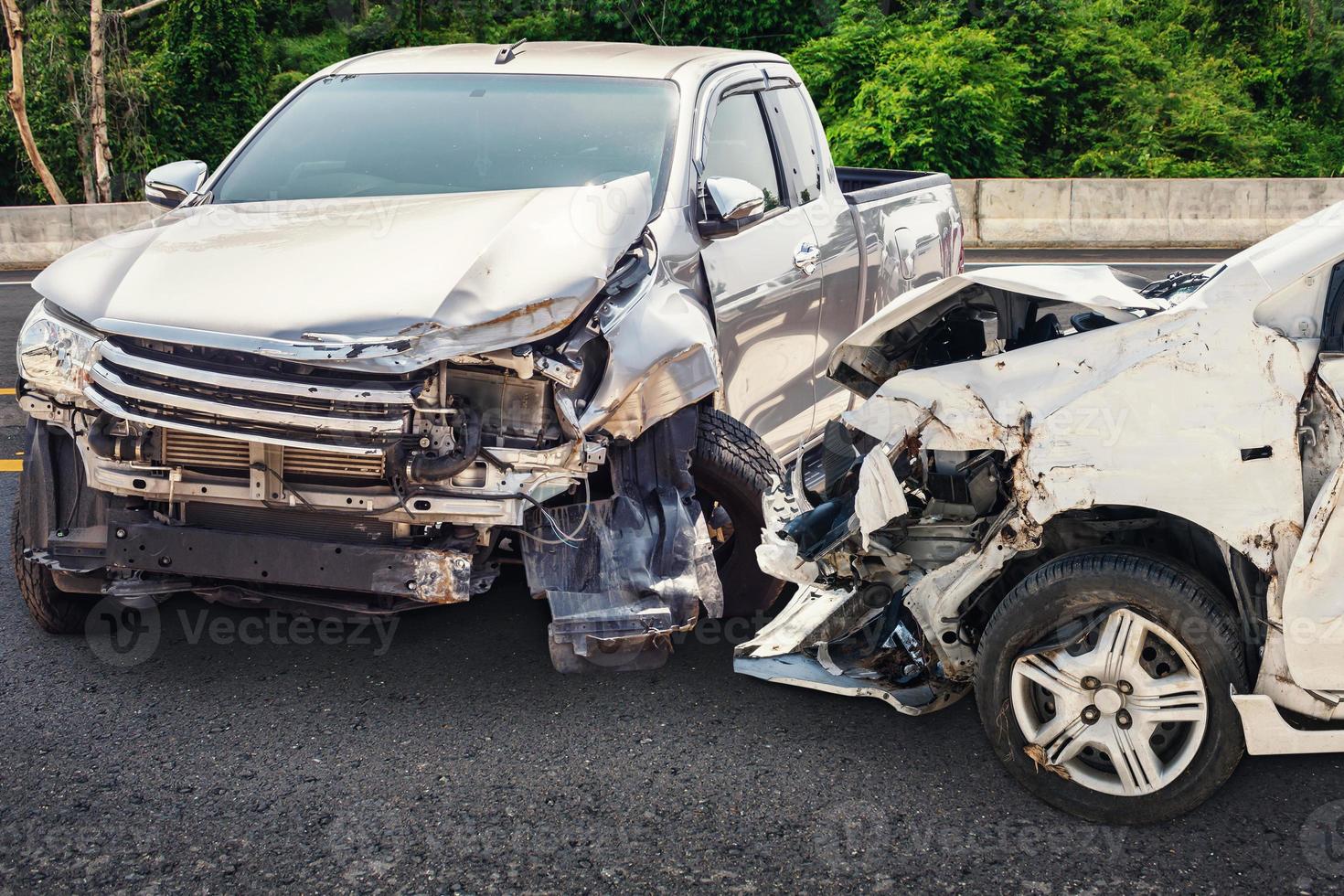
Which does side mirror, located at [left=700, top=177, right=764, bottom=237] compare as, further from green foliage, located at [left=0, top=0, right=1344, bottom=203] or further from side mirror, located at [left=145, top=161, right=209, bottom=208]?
green foliage, located at [left=0, top=0, right=1344, bottom=203]

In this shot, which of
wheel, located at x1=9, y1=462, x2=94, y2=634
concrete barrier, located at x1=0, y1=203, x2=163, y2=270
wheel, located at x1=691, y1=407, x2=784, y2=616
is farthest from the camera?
concrete barrier, located at x1=0, y1=203, x2=163, y2=270

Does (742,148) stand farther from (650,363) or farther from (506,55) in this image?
(650,363)

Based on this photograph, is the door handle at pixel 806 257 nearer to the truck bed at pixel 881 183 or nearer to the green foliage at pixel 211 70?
the truck bed at pixel 881 183

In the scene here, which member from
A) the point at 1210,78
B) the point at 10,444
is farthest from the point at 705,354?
the point at 1210,78

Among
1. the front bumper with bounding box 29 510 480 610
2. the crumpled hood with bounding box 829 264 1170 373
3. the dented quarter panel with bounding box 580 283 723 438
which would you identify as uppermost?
the crumpled hood with bounding box 829 264 1170 373

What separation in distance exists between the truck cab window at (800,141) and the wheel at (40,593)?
3439 millimetres

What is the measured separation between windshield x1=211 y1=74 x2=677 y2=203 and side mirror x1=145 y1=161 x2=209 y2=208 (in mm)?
102

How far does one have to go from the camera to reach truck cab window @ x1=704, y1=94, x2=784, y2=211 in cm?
565

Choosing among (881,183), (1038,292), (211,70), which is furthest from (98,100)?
(1038,292)

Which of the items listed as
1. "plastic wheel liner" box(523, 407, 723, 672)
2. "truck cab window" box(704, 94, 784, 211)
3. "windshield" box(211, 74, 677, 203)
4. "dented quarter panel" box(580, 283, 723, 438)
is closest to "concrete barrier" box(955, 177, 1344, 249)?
"truck cab window" box(704, 94, 784, 211)

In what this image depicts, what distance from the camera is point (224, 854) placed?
3402 mm

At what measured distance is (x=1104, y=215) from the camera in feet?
51.3

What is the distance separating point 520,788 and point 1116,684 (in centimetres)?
164

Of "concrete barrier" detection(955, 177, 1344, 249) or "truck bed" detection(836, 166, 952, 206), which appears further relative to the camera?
"concrete barrier" detection(955, 177, 1344, 249)
